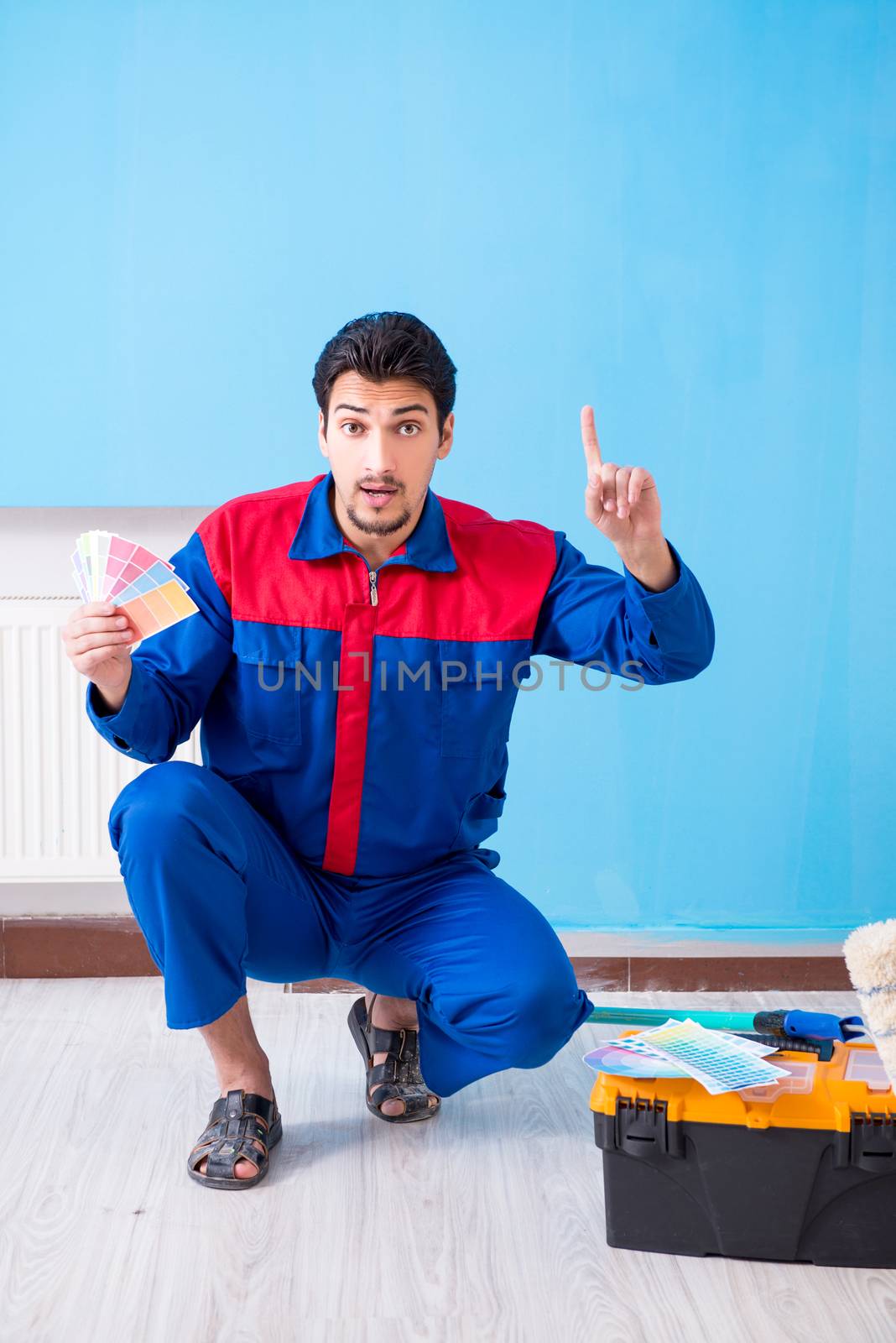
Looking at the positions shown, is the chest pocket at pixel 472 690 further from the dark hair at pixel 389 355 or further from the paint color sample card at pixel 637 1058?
the paint color sample card at pixel 637 1058

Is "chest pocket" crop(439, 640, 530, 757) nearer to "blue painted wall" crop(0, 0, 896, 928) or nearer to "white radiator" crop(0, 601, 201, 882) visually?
"blue painted wall" crop(0, 0, 896, 928)

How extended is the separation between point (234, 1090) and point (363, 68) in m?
1.89

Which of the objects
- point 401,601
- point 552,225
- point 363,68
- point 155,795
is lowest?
point 155,795

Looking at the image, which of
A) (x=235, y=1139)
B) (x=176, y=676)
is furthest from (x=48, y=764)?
(x=235, y=1139)

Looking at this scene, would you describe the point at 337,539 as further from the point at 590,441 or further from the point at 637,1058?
the point at 637,1058

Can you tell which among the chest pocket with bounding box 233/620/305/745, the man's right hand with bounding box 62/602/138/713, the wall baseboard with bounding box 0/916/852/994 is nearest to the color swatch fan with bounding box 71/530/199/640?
the man's right hand with bounding box 62/602/138/713

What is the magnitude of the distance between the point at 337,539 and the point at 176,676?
31 cm

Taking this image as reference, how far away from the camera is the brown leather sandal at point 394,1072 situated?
1.99 meters

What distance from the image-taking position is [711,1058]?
165 centimetres

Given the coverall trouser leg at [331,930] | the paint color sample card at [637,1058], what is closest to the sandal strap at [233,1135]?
the coverall trouser leg at [331,930]

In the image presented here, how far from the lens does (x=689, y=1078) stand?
1600 millimetres

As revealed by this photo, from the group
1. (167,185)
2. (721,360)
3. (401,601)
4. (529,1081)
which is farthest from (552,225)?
(529,1081)

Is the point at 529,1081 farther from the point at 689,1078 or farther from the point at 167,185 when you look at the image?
the point at 167,185

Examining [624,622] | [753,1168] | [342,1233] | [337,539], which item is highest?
[337,539]
